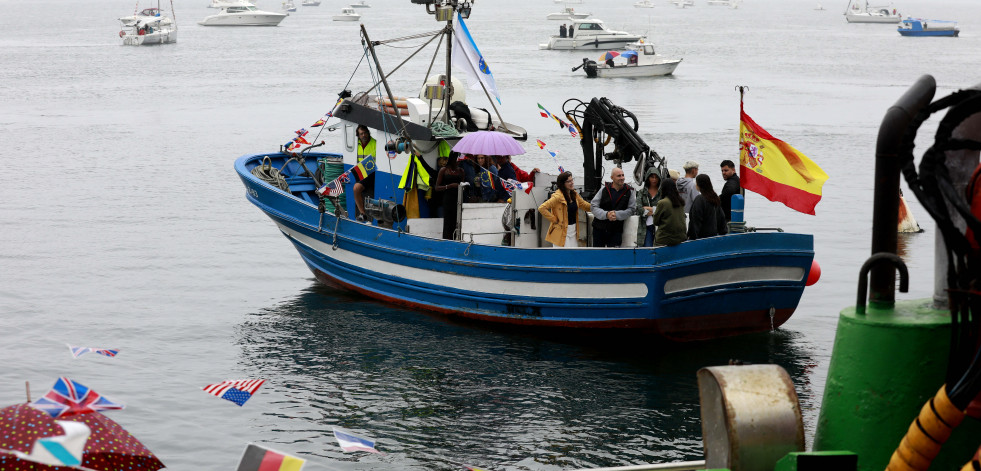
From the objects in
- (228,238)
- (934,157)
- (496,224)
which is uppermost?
(934,157)

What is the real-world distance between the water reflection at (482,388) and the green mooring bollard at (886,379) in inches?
229

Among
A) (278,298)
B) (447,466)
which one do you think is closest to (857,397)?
(447,466)

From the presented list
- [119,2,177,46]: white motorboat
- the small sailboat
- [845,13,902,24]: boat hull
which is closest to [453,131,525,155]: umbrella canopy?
the small sailboat

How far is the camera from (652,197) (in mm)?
14484

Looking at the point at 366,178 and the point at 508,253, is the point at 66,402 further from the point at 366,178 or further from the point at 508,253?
the point at 366,178

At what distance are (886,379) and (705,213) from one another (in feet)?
28.6

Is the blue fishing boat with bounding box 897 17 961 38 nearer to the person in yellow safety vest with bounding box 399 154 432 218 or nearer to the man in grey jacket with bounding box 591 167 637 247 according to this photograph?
the person in yellow safety vest with bounding box 399 154 432 218

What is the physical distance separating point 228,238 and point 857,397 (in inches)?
817

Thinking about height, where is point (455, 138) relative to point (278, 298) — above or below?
above

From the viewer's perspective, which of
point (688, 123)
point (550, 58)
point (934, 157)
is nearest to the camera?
point (934, 157)

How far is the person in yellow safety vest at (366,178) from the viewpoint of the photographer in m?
16.8

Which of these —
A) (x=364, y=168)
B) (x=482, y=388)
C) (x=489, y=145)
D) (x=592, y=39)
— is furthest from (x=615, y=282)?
(x=592, y=39)

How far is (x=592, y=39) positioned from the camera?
82.1 m

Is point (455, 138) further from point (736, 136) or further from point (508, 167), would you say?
point (736, 136)
